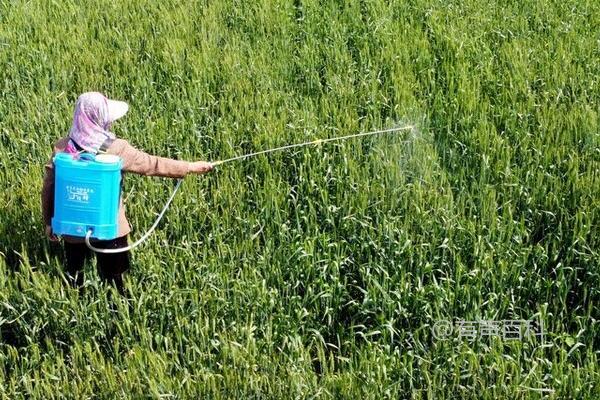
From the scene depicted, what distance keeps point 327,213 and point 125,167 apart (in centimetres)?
95

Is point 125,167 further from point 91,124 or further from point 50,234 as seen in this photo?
point 50,234

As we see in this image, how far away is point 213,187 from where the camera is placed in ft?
12.3

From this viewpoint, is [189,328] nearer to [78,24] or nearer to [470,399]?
[470,399]

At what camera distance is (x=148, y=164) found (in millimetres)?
3070

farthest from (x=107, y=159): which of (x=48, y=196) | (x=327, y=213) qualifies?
(x=327, y=213)

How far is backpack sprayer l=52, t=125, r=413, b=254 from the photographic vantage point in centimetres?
286

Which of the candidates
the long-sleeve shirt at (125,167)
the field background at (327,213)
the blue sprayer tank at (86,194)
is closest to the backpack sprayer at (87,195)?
the blue sprayer tank at (86,194)

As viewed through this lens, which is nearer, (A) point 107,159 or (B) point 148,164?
(A) point 107,159

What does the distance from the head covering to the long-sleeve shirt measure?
56 mm

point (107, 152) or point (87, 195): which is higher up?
point (107, 152)


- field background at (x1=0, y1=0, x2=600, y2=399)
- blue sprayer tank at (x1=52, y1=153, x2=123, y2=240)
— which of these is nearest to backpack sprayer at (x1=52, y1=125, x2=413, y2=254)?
blue sprayer tank at (x1=52, y1=153, x2=123, y2=240)

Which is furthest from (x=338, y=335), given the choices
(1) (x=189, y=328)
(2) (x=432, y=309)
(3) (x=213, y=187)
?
(3) (x=213, y=187)

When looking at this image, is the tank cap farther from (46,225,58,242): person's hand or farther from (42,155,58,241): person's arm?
(46,225,58,242): person's hand

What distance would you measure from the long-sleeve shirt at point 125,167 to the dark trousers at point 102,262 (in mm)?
67
